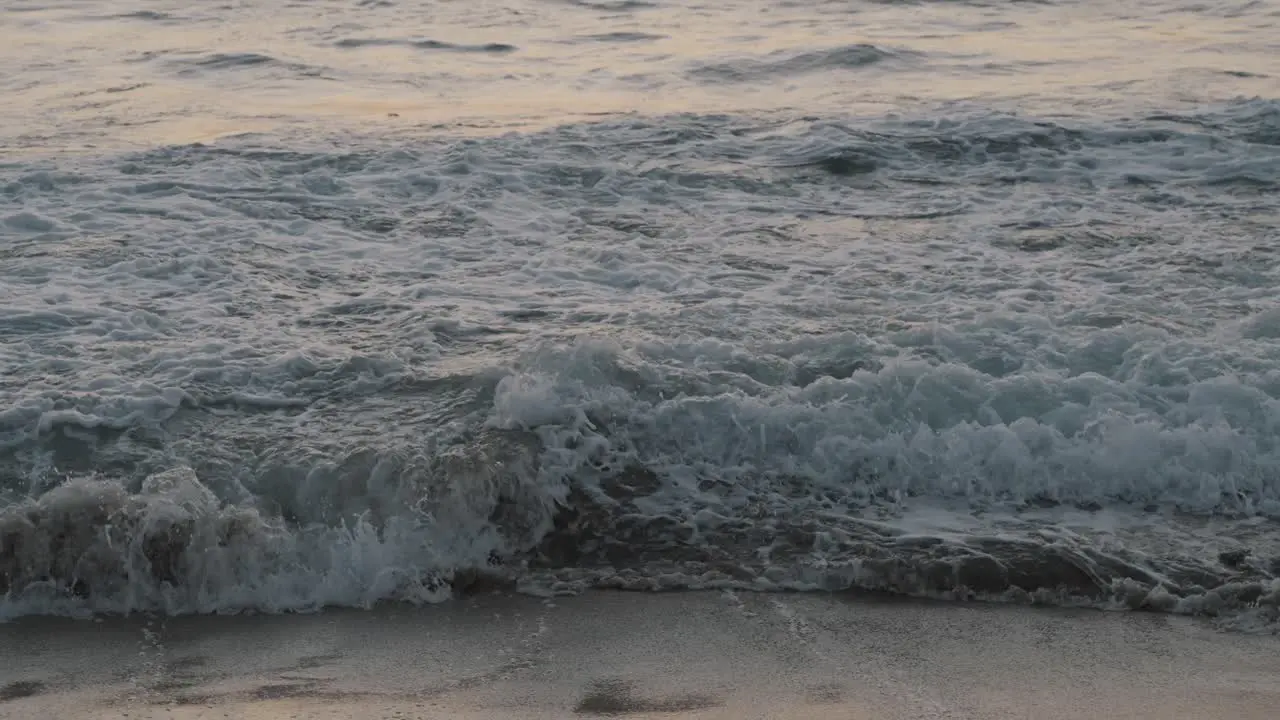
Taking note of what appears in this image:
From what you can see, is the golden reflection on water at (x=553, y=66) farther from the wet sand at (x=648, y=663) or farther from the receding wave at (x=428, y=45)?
the wet sand at (x=648, y=663)

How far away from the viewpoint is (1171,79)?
40.0 ft

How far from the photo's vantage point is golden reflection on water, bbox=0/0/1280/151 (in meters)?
11.4

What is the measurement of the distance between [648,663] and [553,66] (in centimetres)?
1047

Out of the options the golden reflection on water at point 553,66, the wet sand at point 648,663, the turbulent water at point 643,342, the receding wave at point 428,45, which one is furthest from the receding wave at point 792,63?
the wet sand at point 648,663

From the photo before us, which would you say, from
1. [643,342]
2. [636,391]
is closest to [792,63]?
[643,342]

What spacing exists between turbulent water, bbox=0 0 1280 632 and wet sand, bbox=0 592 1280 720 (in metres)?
0.19

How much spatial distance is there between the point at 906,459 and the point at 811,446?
378mm

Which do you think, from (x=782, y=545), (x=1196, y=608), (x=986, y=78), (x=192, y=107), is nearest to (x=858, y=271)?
(x=782, y=545)

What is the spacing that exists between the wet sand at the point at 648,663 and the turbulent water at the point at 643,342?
19 cm

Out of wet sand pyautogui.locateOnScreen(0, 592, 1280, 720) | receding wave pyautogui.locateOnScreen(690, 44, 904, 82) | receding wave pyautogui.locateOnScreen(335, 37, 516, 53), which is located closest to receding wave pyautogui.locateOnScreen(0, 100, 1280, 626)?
wet sand pyautogui.locateOnScreen(0, 592, 1280, 720)

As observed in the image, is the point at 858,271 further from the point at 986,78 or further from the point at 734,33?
the point at 734,33

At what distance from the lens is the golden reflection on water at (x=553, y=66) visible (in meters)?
11.4

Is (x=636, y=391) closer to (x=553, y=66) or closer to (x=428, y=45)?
(x=553, y=66)

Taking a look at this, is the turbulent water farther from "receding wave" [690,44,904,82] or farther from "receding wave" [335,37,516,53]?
"receding wave" [335,37,516,53]
